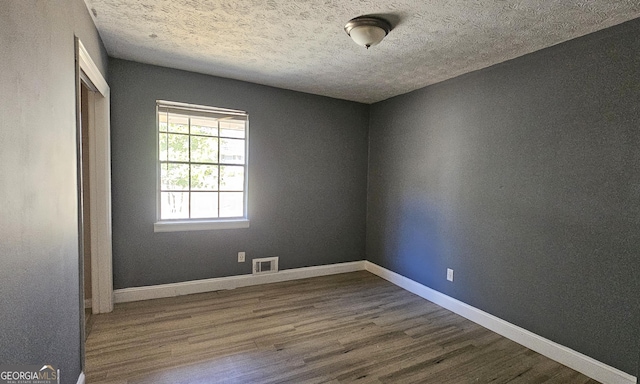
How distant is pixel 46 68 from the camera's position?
1.31m

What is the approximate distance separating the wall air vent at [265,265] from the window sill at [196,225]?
0.48 meters

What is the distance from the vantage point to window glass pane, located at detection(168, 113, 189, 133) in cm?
323

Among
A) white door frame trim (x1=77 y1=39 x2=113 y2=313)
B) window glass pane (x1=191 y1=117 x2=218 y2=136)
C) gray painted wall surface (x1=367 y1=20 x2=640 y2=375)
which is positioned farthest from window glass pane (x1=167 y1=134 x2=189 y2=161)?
gray painted wall surface (x1=367 y1=20 x2=640 y2=375)

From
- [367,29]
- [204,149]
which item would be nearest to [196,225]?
[204,149]

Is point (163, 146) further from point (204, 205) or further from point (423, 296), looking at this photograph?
point (423, 296)

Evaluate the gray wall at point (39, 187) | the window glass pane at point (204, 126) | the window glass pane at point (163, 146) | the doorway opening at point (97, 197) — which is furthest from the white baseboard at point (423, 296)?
the window glass pane at point (204, 126)

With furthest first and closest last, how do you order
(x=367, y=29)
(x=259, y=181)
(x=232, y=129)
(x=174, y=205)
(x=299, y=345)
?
(x=259, y=181) → (x=232, y=129) → (x=174, y=205) → (x=299, y=345) → (x=367, y=29)

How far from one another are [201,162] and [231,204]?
60 cm

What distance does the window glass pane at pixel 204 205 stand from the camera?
3395 mm

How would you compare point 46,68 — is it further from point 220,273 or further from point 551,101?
point 551,101

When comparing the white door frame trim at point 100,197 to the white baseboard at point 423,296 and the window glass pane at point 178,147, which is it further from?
the window glass pane at point 178,147

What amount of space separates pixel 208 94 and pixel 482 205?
10.1ft

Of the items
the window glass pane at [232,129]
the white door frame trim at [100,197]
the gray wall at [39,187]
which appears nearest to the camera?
the gray wall at [39,187]

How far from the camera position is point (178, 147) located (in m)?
3.27
